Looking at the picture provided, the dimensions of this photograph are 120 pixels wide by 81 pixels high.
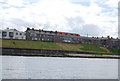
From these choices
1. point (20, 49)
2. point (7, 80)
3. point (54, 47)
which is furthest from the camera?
point (54, 47)

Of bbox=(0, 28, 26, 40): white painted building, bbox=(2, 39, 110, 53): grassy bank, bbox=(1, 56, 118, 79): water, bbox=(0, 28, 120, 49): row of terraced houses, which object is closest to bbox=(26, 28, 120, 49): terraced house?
bbox=(0, 28, 120, 49): row of terraced houses

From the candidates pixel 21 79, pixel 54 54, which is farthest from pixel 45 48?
pixel 21 79

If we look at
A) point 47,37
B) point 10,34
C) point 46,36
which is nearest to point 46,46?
point 46,36

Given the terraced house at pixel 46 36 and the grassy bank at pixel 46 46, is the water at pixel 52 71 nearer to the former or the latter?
the grassy bank at pixel 46 46

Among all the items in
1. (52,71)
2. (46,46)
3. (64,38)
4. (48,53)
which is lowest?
(48,53)

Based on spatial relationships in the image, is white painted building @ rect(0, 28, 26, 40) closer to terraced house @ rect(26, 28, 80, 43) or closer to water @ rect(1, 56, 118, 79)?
terraced house @ rect(26, 28, 80, 43)

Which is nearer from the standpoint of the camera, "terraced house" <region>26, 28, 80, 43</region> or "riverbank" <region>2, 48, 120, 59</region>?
"riverbank" <region>2, 48, 120, 59</region>

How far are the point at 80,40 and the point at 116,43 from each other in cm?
2725

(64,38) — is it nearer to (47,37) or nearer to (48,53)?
(47,37)

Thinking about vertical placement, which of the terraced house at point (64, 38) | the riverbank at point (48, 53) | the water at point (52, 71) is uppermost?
the terraced house at point (64, 38)

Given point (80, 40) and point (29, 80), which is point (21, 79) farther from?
point (80, 40)

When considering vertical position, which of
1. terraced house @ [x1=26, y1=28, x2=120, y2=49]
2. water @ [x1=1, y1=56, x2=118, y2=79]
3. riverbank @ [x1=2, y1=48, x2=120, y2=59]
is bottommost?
riverbank @ [x1=2, y1=48, x2=120, y2=59]

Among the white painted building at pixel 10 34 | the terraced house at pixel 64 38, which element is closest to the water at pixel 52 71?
the white painted building at pixel 10 34

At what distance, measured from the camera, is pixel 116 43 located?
191 m
